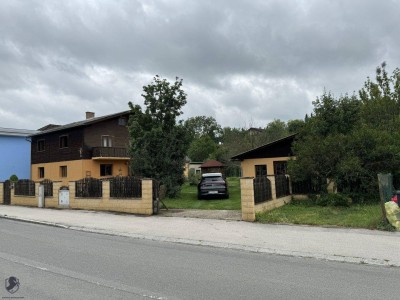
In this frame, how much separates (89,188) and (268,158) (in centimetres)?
1198

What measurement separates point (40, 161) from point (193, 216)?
105 ft

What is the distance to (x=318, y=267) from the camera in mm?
6703

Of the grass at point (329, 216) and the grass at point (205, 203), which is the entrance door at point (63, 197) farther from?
the grass at point (329, 216)

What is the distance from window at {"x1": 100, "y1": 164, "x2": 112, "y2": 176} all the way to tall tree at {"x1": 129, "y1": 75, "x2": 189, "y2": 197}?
593 inches

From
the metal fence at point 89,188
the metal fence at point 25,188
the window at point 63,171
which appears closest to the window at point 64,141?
the window at point 63,171

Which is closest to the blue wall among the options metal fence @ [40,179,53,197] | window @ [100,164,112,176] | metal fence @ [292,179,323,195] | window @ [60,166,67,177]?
window @ [60,166,67,177]

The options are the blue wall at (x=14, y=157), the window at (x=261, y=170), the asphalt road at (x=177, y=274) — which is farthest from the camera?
the blue wall at (x=14, y=157)

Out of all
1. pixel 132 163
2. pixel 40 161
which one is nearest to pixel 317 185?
pixel 132 163

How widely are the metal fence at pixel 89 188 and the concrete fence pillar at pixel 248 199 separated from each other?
7803mm

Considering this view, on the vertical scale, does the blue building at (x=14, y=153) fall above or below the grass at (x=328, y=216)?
above

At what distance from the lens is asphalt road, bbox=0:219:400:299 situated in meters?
5.12

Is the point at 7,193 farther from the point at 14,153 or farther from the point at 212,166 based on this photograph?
the point at 212,166

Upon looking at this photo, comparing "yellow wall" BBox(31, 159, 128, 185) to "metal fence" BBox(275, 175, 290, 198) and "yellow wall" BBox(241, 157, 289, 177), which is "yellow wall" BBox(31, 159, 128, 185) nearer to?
"yellow wall" BBox(241, 157, 289, 177)

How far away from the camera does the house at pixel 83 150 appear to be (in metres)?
35.5
